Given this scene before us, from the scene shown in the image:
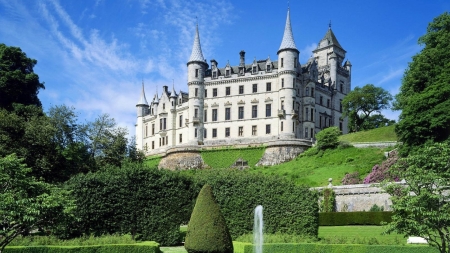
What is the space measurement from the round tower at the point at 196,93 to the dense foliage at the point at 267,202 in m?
38.6

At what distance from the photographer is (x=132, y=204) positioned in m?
23.3

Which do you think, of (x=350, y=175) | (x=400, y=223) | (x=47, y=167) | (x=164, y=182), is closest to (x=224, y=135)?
(x=350, y=175)

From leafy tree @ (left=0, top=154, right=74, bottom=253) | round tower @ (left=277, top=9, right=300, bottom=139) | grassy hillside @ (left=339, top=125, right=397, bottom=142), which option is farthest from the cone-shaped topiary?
round tower @ (left=277, top=9, right=300, bottom=139)

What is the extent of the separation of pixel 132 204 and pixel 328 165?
89.7ft

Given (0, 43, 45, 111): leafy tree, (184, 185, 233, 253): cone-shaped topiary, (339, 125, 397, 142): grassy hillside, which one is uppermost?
(0, 43, 45, 111): leafy tree

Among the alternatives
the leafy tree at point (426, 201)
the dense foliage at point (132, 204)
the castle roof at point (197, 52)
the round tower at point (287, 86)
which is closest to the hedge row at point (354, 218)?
the dense foliage at point (132, 204)

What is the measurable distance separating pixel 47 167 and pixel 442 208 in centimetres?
2276

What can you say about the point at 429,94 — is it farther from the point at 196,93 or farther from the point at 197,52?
the point at 197,52

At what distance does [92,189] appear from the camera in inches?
905

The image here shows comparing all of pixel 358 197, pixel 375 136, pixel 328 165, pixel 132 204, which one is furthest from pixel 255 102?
pixel 132 204

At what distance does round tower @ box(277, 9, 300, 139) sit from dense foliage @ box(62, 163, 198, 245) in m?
36.4

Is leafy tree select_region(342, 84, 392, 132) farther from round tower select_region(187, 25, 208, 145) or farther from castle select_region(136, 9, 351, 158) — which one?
round tower select_region(187, 25, 208, 145)

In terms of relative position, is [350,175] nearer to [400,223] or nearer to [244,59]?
[400,223]

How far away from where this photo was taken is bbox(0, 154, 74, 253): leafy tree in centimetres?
1427
